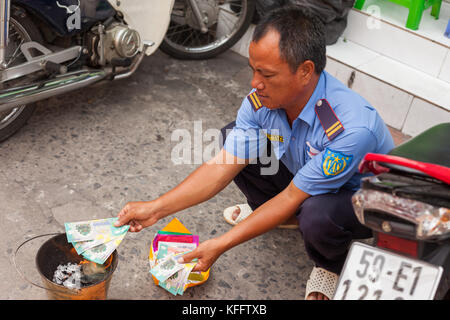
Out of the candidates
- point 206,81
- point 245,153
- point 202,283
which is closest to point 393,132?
point 206,81

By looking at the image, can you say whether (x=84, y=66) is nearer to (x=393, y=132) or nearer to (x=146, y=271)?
(x=146, y=271)

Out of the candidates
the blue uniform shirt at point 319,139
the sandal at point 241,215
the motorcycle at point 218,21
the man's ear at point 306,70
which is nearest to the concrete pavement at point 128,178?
the sandal at point 241,215

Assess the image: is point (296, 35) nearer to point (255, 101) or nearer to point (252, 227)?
point (255, 101)

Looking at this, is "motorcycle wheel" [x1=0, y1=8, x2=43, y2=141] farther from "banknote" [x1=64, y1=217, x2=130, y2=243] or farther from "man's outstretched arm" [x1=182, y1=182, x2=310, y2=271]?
"man's outstretched arm" [x1=182, y1=182, x2=310, y2=271]

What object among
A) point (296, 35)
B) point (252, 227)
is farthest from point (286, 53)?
point (252, 227)

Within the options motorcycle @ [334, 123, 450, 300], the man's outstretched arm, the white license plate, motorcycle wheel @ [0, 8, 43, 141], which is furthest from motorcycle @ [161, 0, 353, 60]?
the white license plate

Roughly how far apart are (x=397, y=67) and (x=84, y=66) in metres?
2.11

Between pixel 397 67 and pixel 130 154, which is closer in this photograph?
pixel 130 154

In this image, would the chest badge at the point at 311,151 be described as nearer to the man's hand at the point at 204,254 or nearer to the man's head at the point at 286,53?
the man's head at the point at 286,53

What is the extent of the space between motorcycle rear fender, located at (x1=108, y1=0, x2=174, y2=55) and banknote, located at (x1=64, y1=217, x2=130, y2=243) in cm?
169

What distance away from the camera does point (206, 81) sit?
3988 mm

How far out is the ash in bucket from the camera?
205cm

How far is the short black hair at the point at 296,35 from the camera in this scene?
1.93 metres

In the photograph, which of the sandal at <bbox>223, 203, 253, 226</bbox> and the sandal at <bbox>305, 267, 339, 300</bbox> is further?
the sandal at <bbox>223, 203, 253, 226</bbox>
